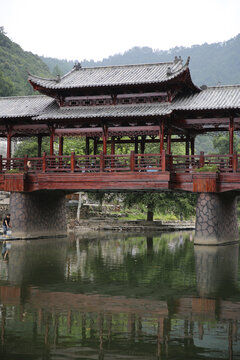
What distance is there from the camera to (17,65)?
97375 mm

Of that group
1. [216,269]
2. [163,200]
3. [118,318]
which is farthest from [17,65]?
[118,318]

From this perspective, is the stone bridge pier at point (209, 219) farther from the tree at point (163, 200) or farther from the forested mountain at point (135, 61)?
the forested mountain at point (135, 61)

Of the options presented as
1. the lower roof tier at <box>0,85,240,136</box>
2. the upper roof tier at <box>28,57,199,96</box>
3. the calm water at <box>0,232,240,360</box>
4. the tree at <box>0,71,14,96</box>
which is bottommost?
the calm water at <box>0,232,240,360</box>

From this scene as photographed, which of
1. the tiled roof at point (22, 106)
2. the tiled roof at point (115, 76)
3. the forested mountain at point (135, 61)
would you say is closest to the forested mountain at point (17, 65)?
the forested mountain at point (135, 61)

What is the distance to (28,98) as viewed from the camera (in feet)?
97.3

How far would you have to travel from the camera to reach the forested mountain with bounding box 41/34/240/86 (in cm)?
14088

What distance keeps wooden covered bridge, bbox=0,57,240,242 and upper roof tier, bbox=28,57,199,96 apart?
0.17 feet

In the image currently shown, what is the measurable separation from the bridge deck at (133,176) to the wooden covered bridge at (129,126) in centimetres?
5

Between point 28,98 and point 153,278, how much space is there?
18.0 meters

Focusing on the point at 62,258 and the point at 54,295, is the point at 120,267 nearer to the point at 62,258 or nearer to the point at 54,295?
the point at 62,258

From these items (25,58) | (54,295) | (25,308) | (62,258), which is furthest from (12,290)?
(25,58)

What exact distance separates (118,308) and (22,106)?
20.2 m

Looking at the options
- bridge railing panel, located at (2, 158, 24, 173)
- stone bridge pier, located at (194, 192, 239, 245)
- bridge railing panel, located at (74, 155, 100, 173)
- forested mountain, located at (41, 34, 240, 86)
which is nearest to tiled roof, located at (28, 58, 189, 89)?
bridge railing panel, located at (74, 155, 100, 173)

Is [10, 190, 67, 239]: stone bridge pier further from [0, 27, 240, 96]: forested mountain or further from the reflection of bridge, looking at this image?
[0, 27, 240, 96]: forested mountain
